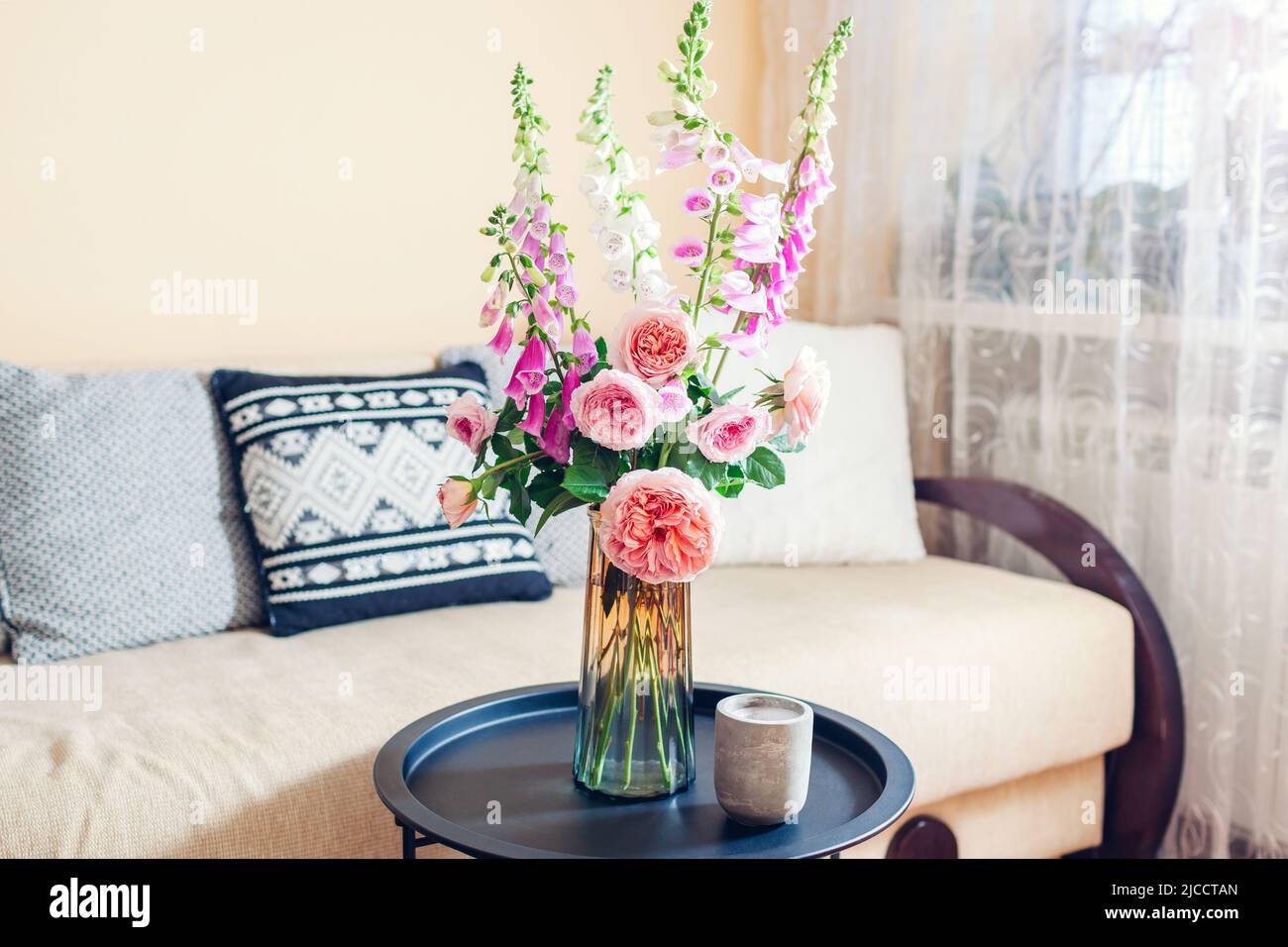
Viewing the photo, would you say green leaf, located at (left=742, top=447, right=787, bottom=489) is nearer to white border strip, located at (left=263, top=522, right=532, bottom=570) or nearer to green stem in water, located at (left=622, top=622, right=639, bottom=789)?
green stem in water, located at (left=622, top=622, right=639, bottom=789)

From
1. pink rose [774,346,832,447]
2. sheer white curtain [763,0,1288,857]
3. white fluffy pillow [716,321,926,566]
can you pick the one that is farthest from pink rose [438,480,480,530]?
sheer white curtain [763,0,1288,857]

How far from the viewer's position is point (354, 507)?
Result: 1.98m

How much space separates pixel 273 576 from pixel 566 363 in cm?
92

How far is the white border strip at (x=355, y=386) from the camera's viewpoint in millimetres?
2025

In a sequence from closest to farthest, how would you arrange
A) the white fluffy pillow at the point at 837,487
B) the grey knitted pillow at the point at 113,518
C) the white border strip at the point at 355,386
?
the grey knitted pillow at the point at 113,518, the white border strip at the point at 355,386, the white fluffy pillow at the point at 837,487

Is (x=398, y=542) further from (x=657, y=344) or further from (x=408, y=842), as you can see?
(x=657, y=344)

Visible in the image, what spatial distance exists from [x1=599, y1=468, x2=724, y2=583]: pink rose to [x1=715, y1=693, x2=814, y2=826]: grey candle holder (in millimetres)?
173

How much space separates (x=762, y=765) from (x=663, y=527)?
0.26m

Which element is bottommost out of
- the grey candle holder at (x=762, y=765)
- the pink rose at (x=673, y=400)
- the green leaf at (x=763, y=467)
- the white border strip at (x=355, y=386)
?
the grey candle holder at (x=762, y=765)

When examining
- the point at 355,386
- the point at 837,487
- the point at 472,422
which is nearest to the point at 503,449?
the point at 472,422

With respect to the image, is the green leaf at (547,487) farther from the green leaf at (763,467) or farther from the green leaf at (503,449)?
the green leaf at (763,467)

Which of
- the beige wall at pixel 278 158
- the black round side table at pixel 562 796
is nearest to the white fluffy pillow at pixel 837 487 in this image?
the beige wall at pixel 278 158

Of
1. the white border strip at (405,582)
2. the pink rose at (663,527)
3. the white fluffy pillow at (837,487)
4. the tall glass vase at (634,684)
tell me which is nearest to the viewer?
the pink rose at (663,527)

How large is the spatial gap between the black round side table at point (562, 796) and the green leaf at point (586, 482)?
321mm
